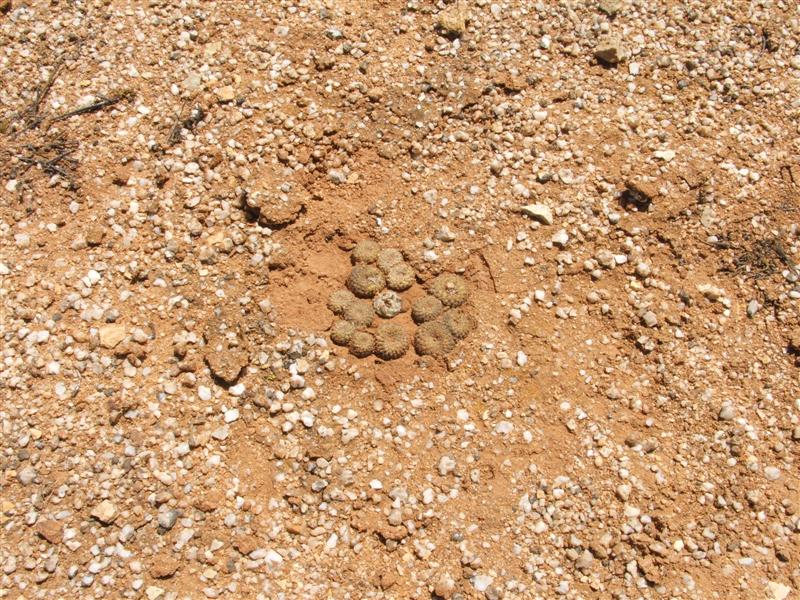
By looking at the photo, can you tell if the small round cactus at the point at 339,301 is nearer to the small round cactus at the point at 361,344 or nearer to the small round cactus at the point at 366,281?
the small round cactus at the point at 366,281

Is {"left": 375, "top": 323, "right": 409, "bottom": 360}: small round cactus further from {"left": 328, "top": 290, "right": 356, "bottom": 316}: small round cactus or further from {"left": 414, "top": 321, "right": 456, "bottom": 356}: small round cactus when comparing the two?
{"left": 328, "top": 290, "right": 356, "bottom": 316}: small round cactus

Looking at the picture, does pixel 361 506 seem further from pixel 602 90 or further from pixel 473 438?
pixel 602 90

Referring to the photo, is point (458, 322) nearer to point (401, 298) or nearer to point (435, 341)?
point (435, 341)

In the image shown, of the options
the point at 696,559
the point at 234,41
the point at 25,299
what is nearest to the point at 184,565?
the point at 25,299

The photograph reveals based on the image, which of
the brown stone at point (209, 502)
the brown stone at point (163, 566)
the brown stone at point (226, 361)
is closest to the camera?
the brown stone at point (163, 566)

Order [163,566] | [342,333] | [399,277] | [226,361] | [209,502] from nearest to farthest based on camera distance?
[163,566]
[209,502]
[226,361]
[342,333]
[399,277]

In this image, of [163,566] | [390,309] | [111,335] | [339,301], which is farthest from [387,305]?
[163,566]

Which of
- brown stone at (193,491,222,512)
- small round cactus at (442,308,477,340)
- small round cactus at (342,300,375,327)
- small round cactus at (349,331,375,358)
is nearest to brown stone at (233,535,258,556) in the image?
brown stone at (193,491,222,512)

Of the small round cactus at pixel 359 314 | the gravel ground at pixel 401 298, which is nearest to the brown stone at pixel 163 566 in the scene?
the gravel ground at pixel 401 298
